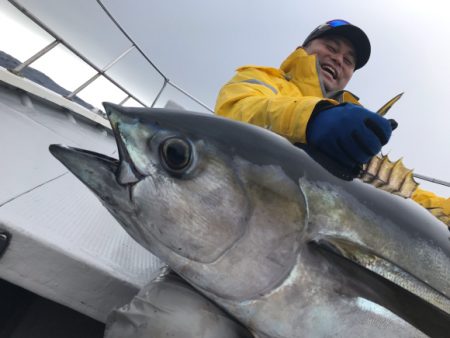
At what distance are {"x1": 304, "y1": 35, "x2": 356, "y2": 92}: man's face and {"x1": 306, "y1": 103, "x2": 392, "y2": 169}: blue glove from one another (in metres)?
→ 1.88

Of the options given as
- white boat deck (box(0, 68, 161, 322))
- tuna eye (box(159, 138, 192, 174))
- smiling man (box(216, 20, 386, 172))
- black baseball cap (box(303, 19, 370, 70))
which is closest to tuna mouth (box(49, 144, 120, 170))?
tuna eye (box(159, 138, 192, 174))

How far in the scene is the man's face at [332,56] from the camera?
3.08 m

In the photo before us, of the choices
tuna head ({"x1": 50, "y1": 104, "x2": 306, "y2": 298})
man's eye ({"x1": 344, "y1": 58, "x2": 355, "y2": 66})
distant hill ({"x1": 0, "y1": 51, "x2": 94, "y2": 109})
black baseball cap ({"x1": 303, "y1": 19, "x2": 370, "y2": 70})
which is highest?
black baseball cap ({"x1": 303, "y1": 19, "x2": 370, "y2": 70})

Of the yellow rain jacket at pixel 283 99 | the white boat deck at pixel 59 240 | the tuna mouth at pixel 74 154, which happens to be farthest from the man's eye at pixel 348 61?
the tuna mouth at pixel 74 154

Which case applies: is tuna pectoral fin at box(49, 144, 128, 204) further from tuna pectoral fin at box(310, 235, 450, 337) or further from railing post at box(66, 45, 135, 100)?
railing post at box(66, 45, 135, 100)

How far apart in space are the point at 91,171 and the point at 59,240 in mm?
363

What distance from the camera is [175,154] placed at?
1.01m

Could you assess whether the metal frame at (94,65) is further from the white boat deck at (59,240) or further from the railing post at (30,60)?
the white boat deck at (59,240)

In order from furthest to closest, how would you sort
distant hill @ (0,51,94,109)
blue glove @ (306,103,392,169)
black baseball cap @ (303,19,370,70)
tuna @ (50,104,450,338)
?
distant hill @ (0,51,94,109) < black baseball cap @ (303,19,370,70) < blue glove @ (306,103,392,169) < tuna @ (50,104,450,338)

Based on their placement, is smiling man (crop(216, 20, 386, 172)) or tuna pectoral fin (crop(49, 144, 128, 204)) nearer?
tuna pectoral fin (crop(49, 144, 128, 204))

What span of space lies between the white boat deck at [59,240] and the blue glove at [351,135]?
33.7 inches

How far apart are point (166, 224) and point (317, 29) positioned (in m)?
2.90

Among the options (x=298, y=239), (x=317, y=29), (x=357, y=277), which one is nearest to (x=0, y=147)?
(x=298, y=239)

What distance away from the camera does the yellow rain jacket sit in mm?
1483
